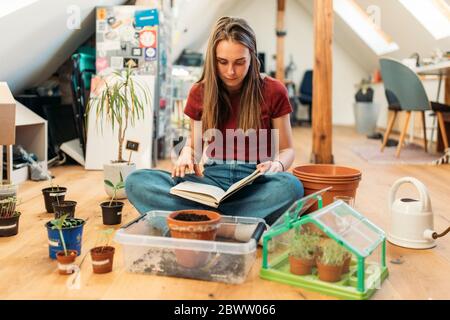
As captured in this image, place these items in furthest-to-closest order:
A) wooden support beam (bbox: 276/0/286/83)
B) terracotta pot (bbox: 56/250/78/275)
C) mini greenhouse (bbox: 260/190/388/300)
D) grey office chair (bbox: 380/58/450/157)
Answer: wooden support beam (bbox: 276/0/286/83), grey office chair (bbox: 380/58/450/157), terracotta pot (bbox: 56/250/78/275), mini greenhouse (bbox: 260/190/388/300)

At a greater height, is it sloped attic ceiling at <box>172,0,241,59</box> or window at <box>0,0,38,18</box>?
sloped attic ceiling at <box>172,0,241,59</box>

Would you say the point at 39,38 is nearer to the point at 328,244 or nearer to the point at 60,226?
the point at 60,226

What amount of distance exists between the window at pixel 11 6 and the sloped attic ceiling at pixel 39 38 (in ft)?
0.07

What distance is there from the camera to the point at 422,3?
16.2ft

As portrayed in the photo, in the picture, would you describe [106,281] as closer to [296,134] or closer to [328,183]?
[328,183]

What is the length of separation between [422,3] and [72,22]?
3449 millimetres

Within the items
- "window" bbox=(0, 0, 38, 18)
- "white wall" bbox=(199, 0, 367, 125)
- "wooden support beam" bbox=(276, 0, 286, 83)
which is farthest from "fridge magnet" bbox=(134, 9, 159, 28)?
"white wall" bbox=(199, 0, 367, 125)

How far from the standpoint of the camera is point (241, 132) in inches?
75.9

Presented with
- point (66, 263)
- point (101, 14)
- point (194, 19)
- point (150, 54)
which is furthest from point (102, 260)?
point (194, 19)

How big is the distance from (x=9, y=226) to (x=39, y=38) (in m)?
1.81

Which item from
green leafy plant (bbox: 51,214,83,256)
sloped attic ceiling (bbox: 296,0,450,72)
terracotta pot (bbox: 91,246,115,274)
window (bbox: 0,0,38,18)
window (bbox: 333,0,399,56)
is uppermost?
window (bbox: 333,0,399,56)

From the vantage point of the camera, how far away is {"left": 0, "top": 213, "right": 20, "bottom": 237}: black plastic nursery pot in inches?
74.1

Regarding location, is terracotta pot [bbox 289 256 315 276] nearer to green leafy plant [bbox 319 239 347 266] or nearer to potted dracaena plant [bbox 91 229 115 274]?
green leafy plant [bbox 319 239 347 266]

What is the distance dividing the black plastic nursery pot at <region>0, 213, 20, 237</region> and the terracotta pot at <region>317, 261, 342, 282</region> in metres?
1.20
